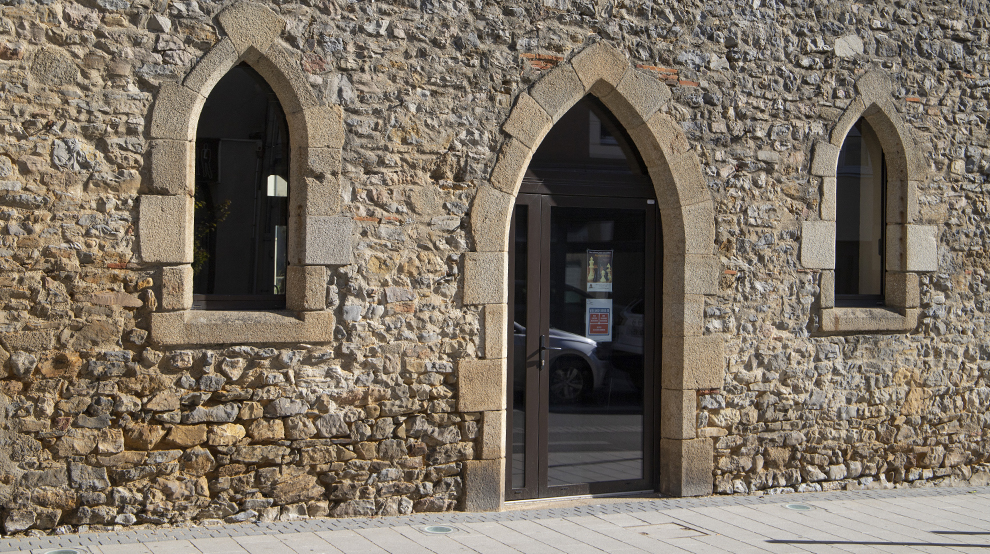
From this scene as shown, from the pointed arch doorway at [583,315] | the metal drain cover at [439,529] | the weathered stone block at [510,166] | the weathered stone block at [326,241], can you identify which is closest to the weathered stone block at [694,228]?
the pointed arch doorway at [583,315]

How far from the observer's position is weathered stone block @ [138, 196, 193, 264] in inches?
184

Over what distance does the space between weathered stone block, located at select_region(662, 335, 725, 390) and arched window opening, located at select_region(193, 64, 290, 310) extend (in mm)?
2564

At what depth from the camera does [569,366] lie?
5883 mm

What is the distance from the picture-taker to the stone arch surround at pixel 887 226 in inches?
246

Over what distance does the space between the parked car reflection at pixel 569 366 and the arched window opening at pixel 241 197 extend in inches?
61.5

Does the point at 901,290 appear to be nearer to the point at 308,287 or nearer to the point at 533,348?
the point at 533,348

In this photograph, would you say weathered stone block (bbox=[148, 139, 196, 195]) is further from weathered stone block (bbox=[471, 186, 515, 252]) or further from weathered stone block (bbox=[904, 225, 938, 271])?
weathered stone block (bbox=[904, 225, 938, 271])

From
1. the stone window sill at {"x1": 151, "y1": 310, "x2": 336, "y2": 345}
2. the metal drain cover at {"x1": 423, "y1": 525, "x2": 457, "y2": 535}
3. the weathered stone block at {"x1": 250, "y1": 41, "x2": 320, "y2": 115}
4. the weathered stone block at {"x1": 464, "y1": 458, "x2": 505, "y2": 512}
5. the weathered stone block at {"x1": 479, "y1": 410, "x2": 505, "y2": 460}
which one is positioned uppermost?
the weathered stone block at {"x1": 250, "y1": 41, "x2": 320, "y2": 115}

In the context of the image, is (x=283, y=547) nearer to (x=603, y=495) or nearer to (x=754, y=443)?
(x=603, y=495)

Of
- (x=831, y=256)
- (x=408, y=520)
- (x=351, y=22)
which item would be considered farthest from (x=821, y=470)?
(x=351, y=22)

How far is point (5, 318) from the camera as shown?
177 inches

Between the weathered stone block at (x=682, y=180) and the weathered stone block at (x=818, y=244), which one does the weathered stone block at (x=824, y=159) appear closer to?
the weathered stone block at (x=818, y=244)

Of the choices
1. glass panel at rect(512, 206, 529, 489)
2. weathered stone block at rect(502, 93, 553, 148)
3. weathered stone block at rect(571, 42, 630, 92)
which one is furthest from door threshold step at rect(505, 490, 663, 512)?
weathered stone block at rect(571, 42, 630, 92)

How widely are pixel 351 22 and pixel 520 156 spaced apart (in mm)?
1263
